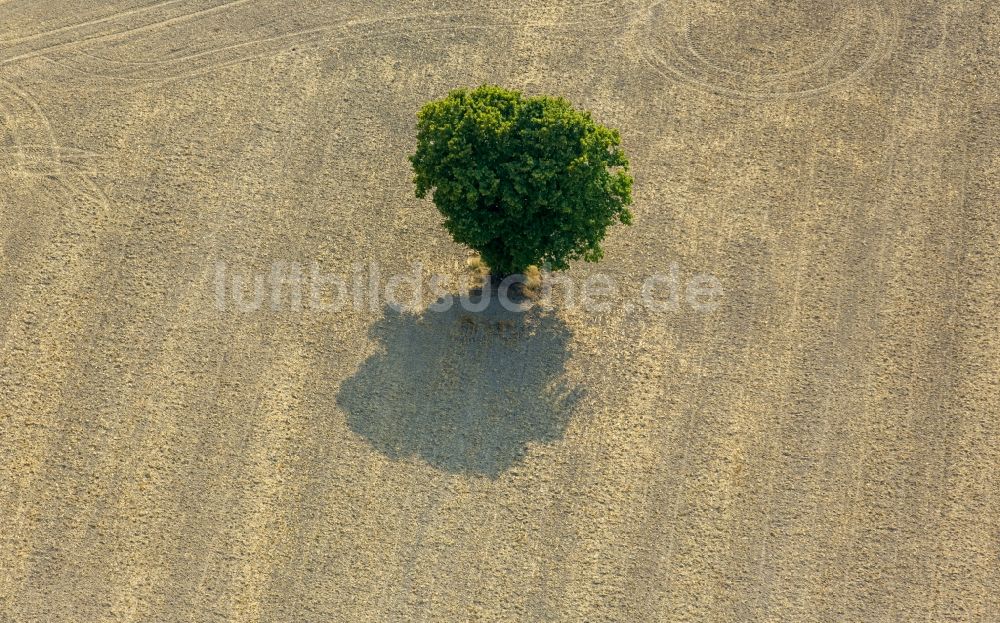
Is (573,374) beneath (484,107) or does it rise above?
beneath

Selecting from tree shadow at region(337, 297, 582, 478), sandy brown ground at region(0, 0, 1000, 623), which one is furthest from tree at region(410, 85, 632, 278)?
sandy brown ground at region(0, 0, 1000, 623)

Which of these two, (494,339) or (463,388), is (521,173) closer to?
(494,339)

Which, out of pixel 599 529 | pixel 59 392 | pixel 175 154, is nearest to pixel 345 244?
pixel 175 154

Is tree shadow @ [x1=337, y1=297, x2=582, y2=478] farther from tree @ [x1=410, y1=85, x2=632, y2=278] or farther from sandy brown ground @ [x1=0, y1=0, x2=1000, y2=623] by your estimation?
tree @ [x1=410, y1=85, x2=632, y2=278]

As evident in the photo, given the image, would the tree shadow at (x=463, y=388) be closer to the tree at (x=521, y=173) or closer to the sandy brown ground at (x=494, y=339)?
the sandy brown ground at (x=494, y=339)

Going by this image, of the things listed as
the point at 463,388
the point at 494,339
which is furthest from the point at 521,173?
the point at 463,388

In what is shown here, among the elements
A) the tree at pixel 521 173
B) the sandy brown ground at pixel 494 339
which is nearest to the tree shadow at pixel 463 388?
the sandy brown ground at pixel 494 339

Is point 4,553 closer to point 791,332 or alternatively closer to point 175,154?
point 175,154
